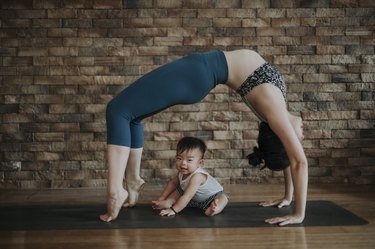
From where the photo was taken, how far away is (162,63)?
318cm

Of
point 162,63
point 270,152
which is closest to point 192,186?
point 270,152

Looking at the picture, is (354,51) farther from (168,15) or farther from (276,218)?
(276,218)

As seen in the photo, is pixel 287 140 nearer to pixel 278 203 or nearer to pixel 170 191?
pixel 278 203

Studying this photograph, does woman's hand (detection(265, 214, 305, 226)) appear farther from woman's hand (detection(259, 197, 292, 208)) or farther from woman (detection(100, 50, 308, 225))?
woman's hand (detection(259, 197, 292, 208))

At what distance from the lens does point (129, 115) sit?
1921 millimetres

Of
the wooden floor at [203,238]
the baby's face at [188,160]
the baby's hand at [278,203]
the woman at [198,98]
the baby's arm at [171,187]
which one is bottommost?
the baby's hand at [278,203]

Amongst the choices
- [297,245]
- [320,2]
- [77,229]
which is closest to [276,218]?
[297,245]

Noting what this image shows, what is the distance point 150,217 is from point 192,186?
0.85 feet

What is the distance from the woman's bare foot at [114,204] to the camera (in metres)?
1.93

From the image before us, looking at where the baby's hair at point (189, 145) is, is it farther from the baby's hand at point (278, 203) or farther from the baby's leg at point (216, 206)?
the baby's hand at point (278, 203)

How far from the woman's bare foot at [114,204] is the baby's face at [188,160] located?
1.23ft

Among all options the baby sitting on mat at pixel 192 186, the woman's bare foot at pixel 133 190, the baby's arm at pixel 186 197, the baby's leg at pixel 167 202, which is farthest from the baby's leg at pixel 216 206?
the woman's bare foot at pixel 133 190

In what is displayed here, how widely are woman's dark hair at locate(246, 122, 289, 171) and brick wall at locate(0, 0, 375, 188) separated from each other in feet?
3.36

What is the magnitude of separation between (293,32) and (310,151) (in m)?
0.90
